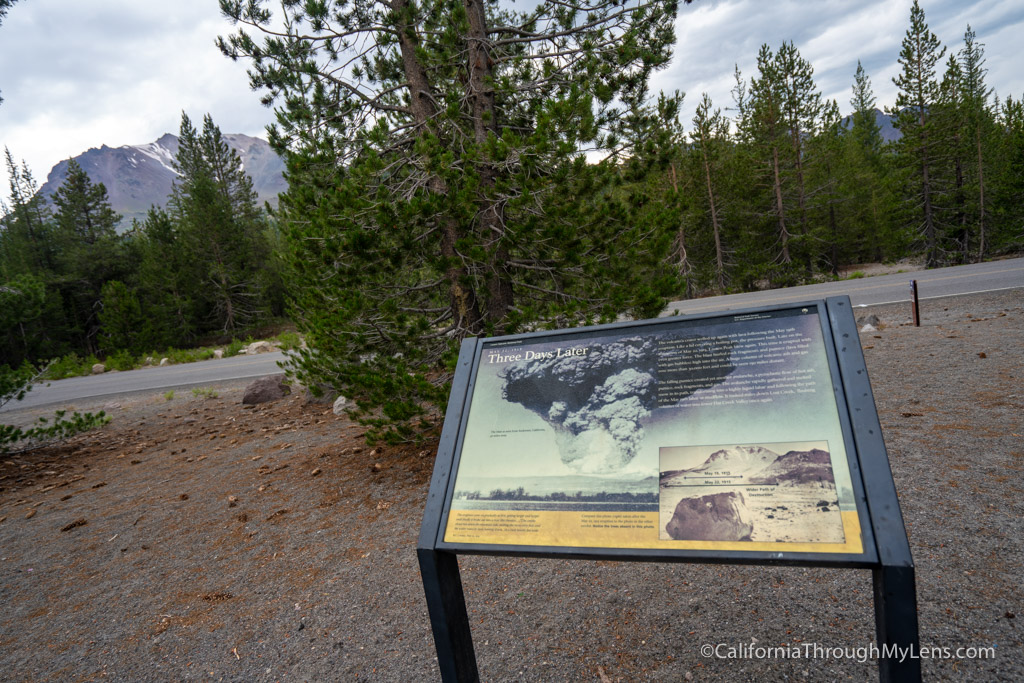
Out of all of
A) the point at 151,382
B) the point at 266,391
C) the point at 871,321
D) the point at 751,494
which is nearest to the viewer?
the point at 751,494

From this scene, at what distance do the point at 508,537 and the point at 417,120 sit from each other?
4507 mm

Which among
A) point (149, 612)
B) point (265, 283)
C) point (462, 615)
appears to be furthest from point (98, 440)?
point (265, 283)

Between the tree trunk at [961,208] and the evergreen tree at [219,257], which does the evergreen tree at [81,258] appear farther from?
the tree trunk at [961,208]

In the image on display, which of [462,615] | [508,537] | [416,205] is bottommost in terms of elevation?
[462,615]

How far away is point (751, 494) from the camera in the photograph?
1.61 metres

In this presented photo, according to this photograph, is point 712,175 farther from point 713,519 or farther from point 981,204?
point 713,519

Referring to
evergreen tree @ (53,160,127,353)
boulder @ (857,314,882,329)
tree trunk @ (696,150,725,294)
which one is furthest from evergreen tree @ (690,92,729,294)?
evergreen tree @ (53,160,127,353)

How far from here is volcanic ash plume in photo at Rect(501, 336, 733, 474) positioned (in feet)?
6.16

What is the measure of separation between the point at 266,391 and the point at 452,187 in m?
7.49

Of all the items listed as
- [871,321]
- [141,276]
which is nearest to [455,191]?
[871,321]

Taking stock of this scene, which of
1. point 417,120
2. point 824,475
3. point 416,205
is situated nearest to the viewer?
point 824,475

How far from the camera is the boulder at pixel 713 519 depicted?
157 centimetres

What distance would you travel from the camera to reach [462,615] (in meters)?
2.11

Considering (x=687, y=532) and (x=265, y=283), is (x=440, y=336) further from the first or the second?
(x=265, y=283)
